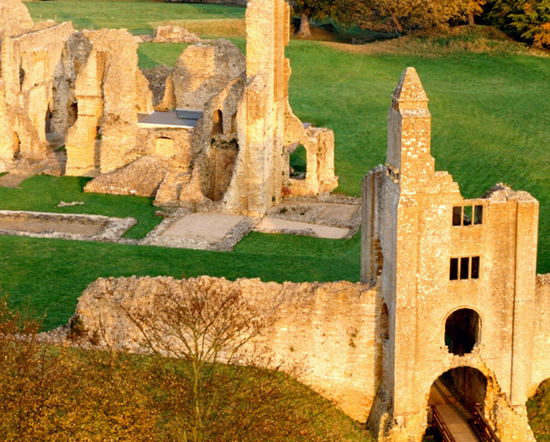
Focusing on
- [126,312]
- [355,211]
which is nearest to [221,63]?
[355,211]

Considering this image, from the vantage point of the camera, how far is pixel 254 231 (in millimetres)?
41969

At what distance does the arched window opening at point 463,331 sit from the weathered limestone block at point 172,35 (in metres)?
42.3

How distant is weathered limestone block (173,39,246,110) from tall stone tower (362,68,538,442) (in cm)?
2177

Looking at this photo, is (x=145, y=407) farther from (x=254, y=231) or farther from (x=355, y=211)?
(x=355, y=211)

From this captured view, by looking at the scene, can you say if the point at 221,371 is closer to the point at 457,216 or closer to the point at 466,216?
the point at 457,216

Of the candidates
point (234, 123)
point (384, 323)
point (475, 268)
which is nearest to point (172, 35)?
point (234, 123)

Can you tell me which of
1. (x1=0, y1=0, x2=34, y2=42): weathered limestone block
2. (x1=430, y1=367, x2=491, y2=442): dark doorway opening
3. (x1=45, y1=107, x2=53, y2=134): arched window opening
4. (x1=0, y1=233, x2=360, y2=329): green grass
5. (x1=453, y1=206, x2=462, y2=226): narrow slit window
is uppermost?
(x1=0, y1=0, x2=34, y2=42): weathered limestone block

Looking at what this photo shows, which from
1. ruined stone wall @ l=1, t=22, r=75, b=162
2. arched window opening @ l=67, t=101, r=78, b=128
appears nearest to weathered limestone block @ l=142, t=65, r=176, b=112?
arched window opening @ l=67, t=101, r=78, b=128

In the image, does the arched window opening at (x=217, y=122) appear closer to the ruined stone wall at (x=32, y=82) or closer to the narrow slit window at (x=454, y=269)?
the ruined stone wall at (x=32, y=82)

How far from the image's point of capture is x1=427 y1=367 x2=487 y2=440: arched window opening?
29.1 meters

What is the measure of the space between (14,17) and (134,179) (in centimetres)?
1442

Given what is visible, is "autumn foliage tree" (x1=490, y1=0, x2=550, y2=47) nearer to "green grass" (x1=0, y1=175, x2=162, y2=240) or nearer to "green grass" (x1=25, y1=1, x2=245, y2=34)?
"green grass" (x1=25, y1=1, x2=245, y2=34)

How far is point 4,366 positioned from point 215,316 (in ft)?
15.5

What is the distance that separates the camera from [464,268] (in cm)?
2806
